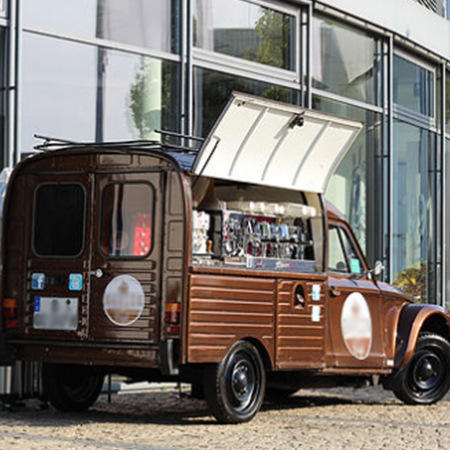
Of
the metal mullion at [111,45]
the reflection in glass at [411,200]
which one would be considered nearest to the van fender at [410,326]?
the metal mullion at [111,45]

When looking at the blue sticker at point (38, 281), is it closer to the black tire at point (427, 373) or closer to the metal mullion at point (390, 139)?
the black tire at point (427, 373)

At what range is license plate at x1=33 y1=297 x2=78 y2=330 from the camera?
992 cm

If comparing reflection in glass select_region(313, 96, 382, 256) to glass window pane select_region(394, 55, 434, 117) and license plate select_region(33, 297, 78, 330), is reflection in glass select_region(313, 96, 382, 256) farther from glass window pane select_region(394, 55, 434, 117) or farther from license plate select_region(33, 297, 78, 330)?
license plate select_region(33, 297, 78, 330)

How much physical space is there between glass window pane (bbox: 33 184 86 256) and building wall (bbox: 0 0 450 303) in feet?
6.47

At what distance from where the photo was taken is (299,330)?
10727mm

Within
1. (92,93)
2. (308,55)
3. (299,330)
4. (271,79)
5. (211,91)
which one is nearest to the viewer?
(299,330)

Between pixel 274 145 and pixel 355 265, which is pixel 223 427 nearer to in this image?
pixel 274 145

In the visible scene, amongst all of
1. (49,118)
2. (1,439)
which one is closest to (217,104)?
(49,118)

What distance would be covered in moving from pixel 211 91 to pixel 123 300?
5524 millimetres

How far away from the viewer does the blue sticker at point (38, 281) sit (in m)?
10.1

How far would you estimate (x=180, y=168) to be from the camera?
962 cm

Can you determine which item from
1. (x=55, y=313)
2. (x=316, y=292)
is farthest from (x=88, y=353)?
(x=316, y=292)

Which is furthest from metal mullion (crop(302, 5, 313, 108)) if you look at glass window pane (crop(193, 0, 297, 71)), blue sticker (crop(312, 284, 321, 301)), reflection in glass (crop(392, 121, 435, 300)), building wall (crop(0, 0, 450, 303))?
blue sticker (crop(312, 284, 321, 301))

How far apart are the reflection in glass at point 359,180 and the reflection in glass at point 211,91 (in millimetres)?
1904
